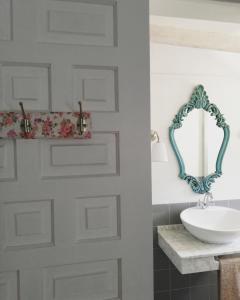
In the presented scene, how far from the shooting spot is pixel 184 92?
1919 millimetres

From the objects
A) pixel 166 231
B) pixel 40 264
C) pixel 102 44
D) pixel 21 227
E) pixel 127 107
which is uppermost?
pixel 102 44

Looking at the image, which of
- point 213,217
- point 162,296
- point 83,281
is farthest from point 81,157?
point 162,296

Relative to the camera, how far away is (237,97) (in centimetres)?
201

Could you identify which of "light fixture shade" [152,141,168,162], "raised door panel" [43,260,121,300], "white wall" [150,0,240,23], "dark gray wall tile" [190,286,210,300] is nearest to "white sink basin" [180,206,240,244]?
"light fixture shade" [152,141,168,162]

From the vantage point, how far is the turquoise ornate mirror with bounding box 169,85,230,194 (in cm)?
191

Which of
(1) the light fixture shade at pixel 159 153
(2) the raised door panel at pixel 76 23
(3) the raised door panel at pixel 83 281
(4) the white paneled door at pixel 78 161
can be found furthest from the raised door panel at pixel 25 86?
(1) the light fixture shade at pixel 159 153

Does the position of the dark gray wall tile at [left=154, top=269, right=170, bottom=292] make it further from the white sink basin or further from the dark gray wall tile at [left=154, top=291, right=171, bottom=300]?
the white sink basin

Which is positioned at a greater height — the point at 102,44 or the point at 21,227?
the point at 102,44

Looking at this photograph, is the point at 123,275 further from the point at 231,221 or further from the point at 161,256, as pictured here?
the point at 231,221

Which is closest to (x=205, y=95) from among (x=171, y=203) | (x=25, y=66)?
(x=171, y=203)

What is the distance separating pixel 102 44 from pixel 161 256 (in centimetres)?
165

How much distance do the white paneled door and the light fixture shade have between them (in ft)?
2.21

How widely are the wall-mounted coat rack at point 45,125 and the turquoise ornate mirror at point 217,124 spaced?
104 cm

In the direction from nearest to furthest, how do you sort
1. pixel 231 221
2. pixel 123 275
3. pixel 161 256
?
pixel 123 275, pixel 231 221, pixel 161 256
